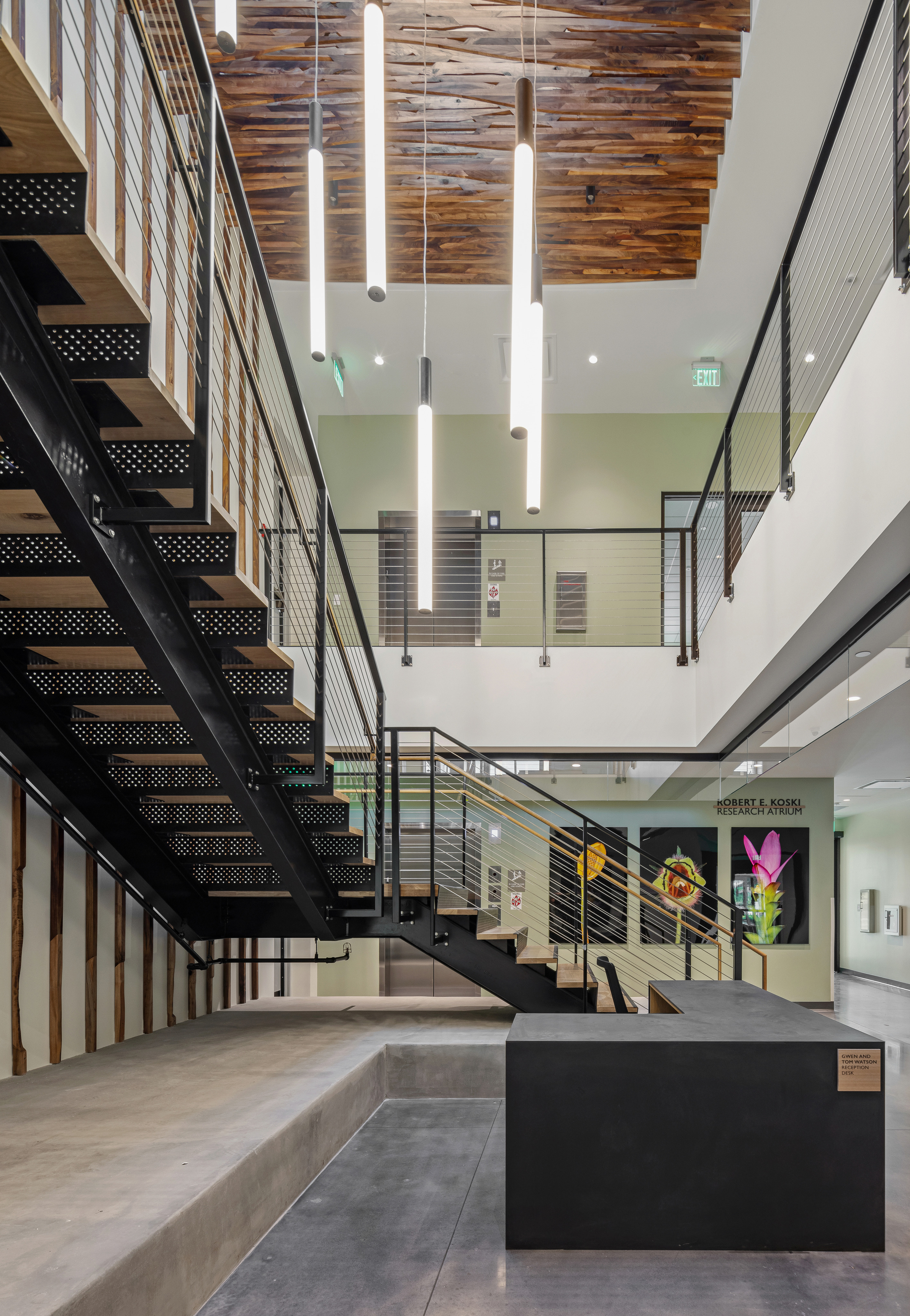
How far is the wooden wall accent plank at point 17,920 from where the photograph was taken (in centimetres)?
452

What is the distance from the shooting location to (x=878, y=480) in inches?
132

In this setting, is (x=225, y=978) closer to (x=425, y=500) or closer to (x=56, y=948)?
(x=56, y=948)

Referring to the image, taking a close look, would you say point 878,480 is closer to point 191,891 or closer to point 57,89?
point 57,89

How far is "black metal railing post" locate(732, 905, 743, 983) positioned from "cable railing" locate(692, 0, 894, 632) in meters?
2.17

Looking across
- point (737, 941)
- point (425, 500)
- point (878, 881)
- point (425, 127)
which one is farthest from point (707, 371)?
point (878, 881)

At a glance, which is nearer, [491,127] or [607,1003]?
[607,1003]

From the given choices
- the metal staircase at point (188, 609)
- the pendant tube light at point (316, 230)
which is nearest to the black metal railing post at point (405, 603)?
the metal staircase at point (188, 609)

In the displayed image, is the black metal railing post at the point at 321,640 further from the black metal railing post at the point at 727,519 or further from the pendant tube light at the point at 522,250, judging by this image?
the black metal railing post at the point at 727,519

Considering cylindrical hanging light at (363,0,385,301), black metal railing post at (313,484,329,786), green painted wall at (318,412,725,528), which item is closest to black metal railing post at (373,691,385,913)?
black metal railing post at (313,484,329,786)

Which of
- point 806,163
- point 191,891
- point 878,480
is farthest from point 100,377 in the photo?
point 806,163

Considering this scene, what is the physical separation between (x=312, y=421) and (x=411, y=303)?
2.37 metres

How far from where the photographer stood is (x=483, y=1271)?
2.95m

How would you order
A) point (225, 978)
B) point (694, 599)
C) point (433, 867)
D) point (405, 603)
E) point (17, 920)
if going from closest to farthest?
1. point (17, 920)
2. point (433, 867)
3. point (225, 978)
4. point (405, 603)
5. point (694, 599)

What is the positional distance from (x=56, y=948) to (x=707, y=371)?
292 inches
